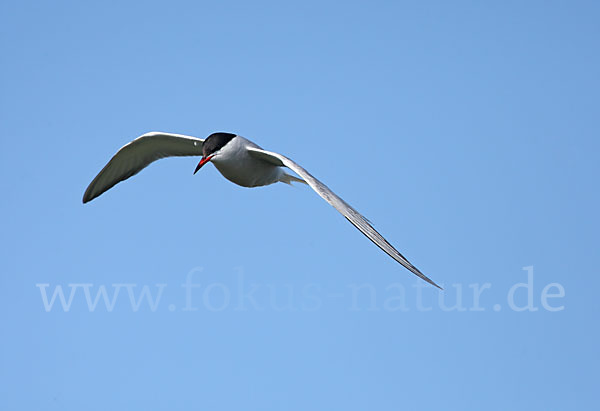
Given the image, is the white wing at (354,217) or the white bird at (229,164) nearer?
the white wing at (354,217)

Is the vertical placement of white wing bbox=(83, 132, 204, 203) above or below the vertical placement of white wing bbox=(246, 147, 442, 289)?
above

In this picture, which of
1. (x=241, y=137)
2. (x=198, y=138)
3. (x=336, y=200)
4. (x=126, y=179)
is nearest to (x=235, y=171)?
(x=241, y=137)

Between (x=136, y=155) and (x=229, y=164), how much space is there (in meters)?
2.76

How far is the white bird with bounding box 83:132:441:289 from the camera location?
7340 millimetres

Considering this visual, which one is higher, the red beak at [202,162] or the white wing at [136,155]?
the white wing at [136,155]

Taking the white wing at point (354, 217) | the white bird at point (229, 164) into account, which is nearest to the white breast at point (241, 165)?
the white bird at point (229, 164)

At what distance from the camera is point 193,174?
27.7 ft

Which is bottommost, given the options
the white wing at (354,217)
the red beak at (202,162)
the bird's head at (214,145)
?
the white wing at (354,217)

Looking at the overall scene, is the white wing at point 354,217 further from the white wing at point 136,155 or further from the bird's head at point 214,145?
the white wing at point 136,155

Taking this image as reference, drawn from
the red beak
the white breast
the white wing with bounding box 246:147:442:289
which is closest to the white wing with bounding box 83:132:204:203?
the white breast

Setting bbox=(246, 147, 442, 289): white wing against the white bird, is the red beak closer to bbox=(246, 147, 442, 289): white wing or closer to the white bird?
the white bird

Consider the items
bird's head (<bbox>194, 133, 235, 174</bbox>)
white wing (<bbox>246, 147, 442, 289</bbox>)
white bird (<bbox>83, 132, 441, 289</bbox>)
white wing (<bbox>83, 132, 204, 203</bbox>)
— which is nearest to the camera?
white wing (<bbox>246, 147, 442, 289</bbox>)

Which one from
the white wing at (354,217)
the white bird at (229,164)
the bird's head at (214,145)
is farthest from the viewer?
the bird's head at (214,145)

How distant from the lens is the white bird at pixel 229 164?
7.34 metres
